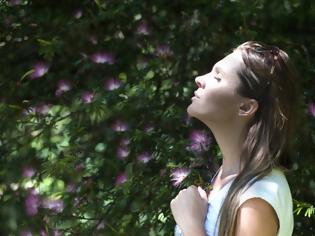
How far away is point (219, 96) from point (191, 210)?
23 centimetres

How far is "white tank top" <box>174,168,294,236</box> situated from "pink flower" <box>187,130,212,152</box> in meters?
1.14

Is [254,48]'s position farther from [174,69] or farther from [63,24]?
[63,24]

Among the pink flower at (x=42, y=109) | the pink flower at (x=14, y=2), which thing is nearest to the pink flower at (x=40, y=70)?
the pink flower at (x=42, y=109)

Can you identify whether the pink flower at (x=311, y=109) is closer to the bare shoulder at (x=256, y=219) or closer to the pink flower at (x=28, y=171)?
the pink flower at (x=28, y=171)

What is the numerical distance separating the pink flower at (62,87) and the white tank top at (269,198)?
6.03 ft

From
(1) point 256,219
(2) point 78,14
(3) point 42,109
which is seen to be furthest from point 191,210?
(2) point 78,14

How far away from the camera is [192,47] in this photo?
3.00 meters

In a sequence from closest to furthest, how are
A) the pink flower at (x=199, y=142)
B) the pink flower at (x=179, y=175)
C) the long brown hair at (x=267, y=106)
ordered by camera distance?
the long brown hair at (x=267, y=106) < the pink flower at (x=179, y=175) < the pink flower at (x=199, y=142)

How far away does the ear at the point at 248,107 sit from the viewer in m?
1.43

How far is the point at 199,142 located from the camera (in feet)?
8.48

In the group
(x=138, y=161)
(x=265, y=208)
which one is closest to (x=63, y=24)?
(x=138, y=161)

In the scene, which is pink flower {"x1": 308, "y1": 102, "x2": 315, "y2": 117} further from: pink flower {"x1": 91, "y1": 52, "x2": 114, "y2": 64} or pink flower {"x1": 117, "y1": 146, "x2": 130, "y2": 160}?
pink flower {"x1": 91, "y1": 52, "x2": 114, "y2": 64}

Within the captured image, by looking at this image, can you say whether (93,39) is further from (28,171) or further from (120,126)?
(28,171)

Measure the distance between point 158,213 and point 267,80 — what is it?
1.25 meters
